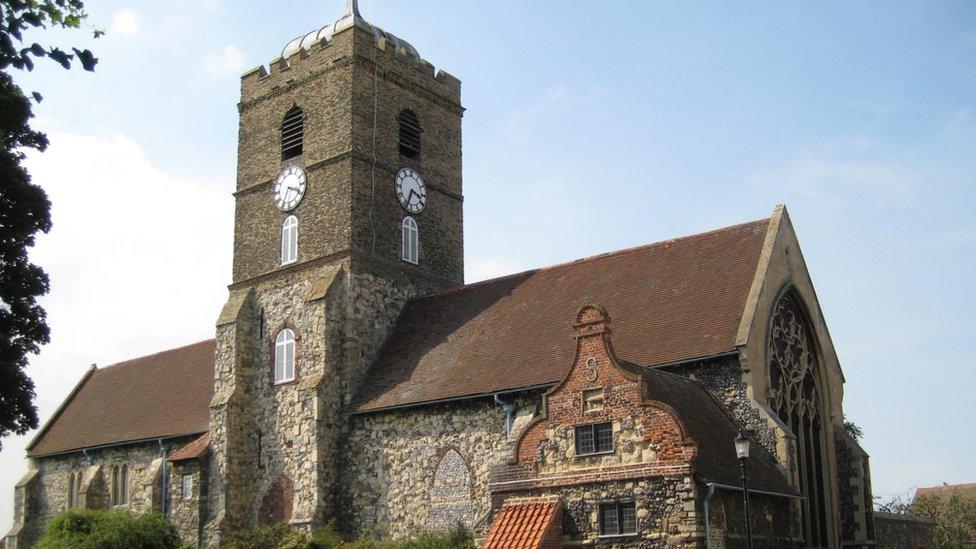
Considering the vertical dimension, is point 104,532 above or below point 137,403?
below

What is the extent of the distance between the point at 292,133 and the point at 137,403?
40.3ft

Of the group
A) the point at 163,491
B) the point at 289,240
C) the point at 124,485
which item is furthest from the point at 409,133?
the point at 124,485

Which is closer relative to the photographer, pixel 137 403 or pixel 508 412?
pixel 508 412

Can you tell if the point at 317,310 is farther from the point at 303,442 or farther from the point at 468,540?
the point at 468,540

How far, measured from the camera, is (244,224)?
1459 inches

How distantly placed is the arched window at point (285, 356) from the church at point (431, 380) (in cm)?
13

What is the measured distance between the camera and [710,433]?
74.4 feet

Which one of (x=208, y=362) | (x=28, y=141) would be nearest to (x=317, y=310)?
(x=208, y=362)

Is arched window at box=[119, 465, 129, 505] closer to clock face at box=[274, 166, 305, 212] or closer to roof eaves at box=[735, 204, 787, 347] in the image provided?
clock face at box=[274, 166, 305, 212]

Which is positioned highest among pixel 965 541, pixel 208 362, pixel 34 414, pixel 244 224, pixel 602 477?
pixel 244 224

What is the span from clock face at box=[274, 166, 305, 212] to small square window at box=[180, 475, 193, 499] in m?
8.83

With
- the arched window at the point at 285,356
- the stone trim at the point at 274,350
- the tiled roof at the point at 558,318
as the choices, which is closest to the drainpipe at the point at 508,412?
the tiled roof at the point at 558,318

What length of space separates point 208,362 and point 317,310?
10197 millimetres

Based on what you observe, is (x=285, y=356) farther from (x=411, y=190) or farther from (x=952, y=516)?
(x=952, y=516)
